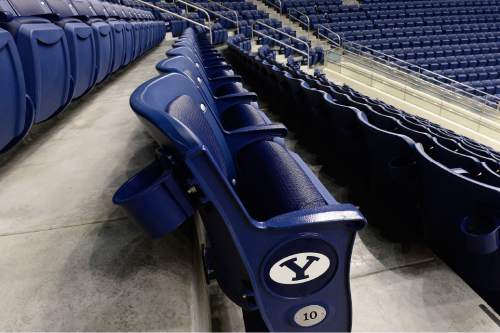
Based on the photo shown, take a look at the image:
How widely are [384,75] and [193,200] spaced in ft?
7.27

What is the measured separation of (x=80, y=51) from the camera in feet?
2.03

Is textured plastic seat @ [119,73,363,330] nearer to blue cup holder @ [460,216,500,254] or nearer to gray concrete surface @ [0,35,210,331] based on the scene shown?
gray concrete surface @ [0,35,210,331]

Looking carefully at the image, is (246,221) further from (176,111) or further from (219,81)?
(219,81)

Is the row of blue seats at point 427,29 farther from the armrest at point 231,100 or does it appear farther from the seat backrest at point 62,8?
the armrest at point 231,100

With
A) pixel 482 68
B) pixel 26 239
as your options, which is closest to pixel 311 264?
pixel 26 239

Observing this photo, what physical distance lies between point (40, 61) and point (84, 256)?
0.94 feet

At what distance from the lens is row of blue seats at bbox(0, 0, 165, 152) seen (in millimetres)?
402

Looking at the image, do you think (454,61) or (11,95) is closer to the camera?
(11,95)

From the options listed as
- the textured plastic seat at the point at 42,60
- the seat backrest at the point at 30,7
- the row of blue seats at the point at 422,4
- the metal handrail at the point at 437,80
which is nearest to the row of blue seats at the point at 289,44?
the metal handrail at the point at 437,80

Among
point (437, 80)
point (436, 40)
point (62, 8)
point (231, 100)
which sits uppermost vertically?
point (62, 8)

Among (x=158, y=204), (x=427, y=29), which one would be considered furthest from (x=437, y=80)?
(x=158, y=204)

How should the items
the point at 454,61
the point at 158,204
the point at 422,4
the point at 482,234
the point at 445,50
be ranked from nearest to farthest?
the point at 158,204 < the point at 482,234 < the point at 454,61 < the point at 445,50 < the point at 422,4

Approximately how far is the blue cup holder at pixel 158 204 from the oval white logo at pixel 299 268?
0.07 meters

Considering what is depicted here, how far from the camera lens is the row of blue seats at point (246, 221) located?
22cm
